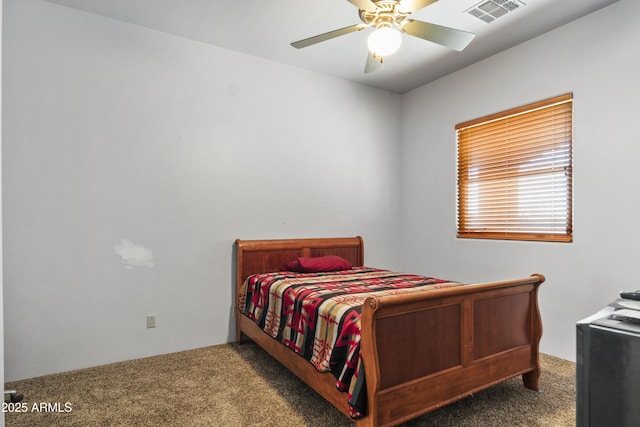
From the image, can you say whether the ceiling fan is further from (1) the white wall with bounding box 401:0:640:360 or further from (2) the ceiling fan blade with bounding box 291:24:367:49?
(1) the white wall with bounding box 401:0:640:360

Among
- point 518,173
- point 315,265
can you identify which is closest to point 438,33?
point 518,173

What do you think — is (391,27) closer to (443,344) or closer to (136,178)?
(443,344)

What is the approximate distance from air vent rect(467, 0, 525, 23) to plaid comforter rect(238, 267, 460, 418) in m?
2.06

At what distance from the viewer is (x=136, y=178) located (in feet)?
9.61

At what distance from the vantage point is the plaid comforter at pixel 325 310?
1.72 meters

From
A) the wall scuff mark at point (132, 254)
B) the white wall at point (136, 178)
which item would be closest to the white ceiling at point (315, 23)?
the white wall at point (136, 178)

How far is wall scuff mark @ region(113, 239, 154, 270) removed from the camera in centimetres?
286

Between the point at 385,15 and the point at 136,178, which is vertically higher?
the point at 385,15

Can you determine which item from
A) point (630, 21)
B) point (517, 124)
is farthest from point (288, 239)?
point (630, 21)

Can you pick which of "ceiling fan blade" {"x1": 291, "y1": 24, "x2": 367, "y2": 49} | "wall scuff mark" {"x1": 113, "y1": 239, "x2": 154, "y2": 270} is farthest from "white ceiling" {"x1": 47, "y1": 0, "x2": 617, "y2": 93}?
"wall scuff mark" {"x1": 113, "y1": 239, "x2": 154, "y2": 270}

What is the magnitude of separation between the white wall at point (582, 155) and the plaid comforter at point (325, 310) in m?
1.08

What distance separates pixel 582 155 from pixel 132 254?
368 centimetres

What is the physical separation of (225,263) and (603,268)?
307 cm

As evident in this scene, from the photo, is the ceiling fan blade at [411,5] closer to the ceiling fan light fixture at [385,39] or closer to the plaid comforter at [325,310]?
the ceiling fan light fixture at [385,39]
